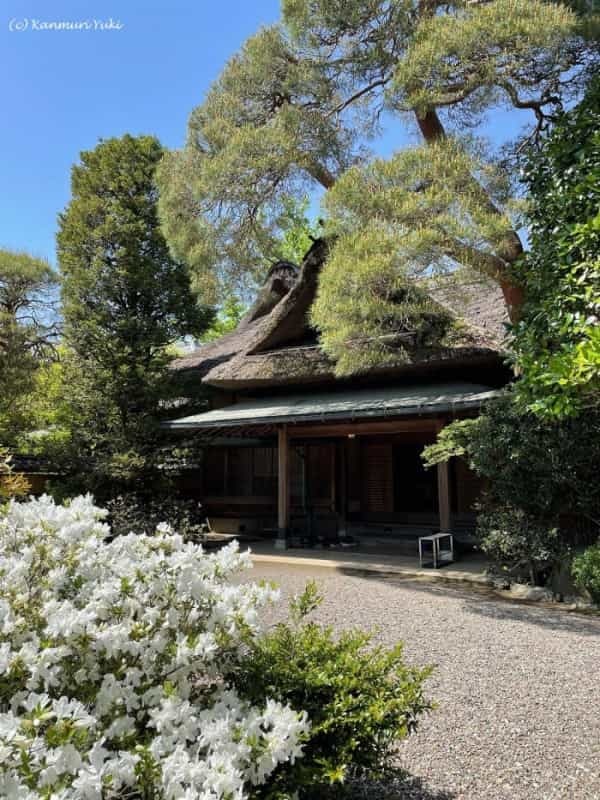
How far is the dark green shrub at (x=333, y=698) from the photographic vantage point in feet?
6.75

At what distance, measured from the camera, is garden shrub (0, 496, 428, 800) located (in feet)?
5.27

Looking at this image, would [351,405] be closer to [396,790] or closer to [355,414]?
[355,414]

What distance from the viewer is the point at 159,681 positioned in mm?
2035

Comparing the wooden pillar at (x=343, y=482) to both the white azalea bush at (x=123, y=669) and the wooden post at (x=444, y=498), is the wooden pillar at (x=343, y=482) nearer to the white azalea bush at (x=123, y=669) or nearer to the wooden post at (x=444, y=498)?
the wooden post at (x=444, y=498)

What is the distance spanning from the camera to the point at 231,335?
1723 cm

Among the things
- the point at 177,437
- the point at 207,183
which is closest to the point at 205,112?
the point at 207,183

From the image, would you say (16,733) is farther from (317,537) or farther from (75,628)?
(317,537)

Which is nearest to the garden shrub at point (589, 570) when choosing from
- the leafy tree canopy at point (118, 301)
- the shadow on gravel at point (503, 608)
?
the shadow on gravel at point (503, 608)

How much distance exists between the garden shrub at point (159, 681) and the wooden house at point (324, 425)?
6654 mm

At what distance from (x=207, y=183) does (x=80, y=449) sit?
6.74 m

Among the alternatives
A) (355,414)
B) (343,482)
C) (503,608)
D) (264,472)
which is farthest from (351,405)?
(264,472)

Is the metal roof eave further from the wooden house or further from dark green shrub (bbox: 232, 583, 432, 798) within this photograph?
dark green shrub (bbox: 232, 583, 432, 798)

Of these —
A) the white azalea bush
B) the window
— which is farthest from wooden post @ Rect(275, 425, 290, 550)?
the white azalea bush

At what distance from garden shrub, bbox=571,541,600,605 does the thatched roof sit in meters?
3.88
